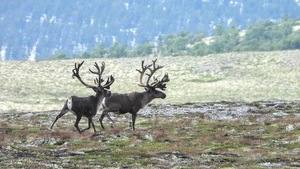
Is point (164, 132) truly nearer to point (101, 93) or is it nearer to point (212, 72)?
point (101, 93)

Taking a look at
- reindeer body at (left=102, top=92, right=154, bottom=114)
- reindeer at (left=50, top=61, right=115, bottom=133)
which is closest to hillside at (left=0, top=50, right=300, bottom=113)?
reindeer body at (left=102, top=92, right=154, bottom=114)

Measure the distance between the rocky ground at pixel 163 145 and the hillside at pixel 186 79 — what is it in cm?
5223

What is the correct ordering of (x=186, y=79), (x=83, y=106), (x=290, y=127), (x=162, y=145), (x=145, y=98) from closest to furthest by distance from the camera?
1. (x=162, y=145)
2. (x=83, y=106)
3. (x=290, y=127)
4. (x=145, y=98)
5. (x=186, y=79)

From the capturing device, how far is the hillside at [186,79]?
121 meters

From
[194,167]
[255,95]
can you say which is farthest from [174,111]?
[255,95]

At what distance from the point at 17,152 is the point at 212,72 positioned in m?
127

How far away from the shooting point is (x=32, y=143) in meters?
36.7

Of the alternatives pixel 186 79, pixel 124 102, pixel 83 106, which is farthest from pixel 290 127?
pixel 186 79

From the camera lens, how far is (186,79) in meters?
149

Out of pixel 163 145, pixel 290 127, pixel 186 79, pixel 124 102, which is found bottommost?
pixel 186 79

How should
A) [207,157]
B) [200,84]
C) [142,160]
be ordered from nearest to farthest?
[142,160] → [207,157] → [200,84]

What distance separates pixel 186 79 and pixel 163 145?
369ft

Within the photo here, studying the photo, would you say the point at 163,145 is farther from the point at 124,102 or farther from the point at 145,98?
the point at 145,98

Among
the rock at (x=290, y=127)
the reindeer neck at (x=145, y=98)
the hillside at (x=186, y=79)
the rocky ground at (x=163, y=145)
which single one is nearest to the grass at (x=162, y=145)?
the rocky ground at (x=163, y=145)
